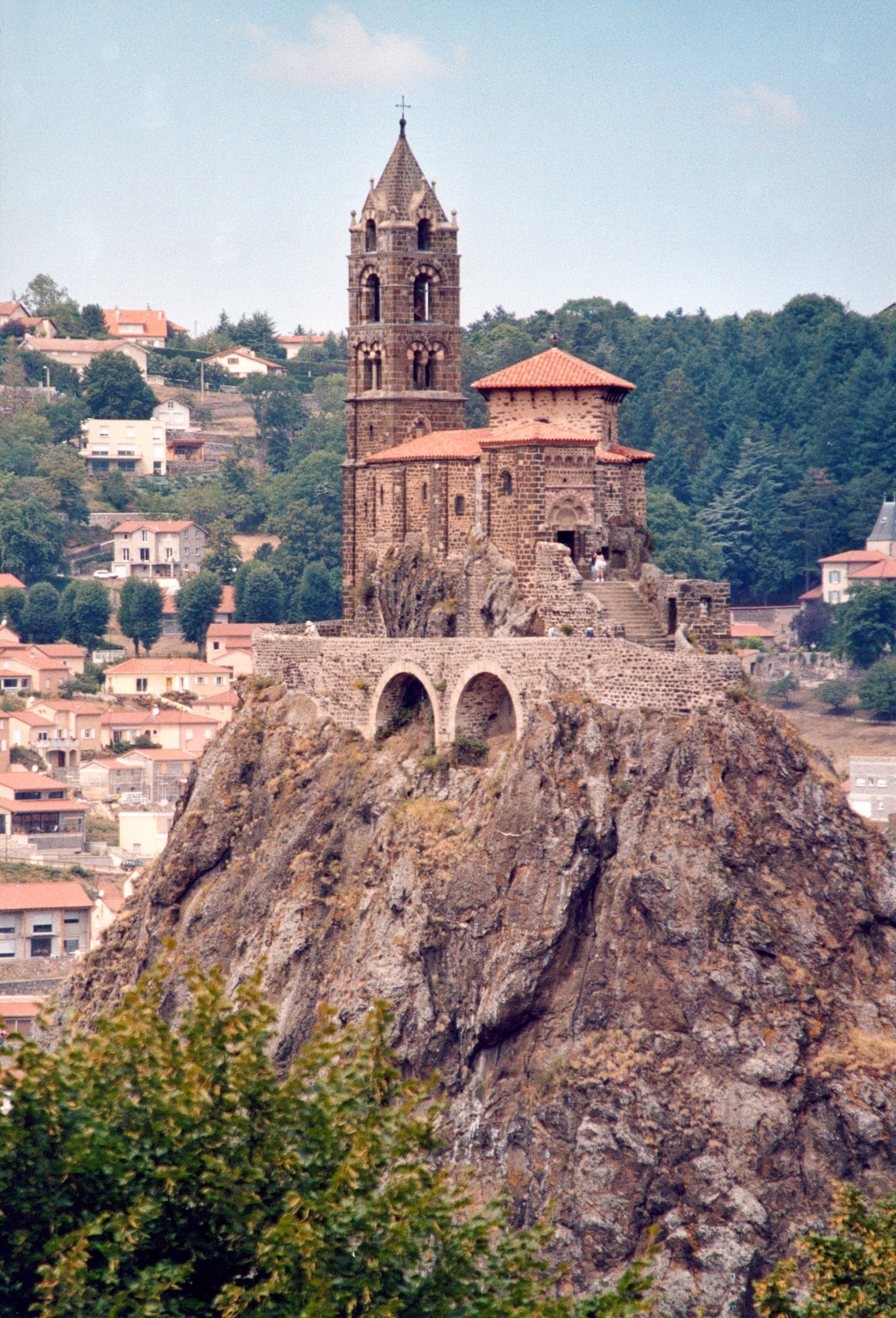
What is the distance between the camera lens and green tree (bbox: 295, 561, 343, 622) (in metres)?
158

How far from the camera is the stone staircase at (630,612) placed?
65.2 meters

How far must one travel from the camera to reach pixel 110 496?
182 meters

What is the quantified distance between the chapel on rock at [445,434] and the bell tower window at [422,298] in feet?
0.19

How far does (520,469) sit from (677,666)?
9860 millimetres

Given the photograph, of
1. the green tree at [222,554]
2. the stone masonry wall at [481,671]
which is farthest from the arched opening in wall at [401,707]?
the green tree at [222,554]

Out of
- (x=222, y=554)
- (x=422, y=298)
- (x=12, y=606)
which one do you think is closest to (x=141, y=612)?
(x=12, y=606)

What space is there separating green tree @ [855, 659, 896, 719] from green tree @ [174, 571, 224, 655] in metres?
44.2

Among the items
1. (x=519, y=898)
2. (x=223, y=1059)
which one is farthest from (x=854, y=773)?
(x=223, y=1059)

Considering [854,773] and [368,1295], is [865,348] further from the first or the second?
[368,1295]

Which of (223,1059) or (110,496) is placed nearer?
(223,1059)

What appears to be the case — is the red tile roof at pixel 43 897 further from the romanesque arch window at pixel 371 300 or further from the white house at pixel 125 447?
the white house at pixel 125 447

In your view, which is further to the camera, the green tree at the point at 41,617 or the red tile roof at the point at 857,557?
the green tree at the point at 41,617

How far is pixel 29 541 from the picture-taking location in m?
168

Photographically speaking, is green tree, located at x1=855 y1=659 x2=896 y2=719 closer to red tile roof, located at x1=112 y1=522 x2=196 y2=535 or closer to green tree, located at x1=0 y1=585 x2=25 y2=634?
red tile roof, located at x1=112 y1=522 x2=196 y2=535
